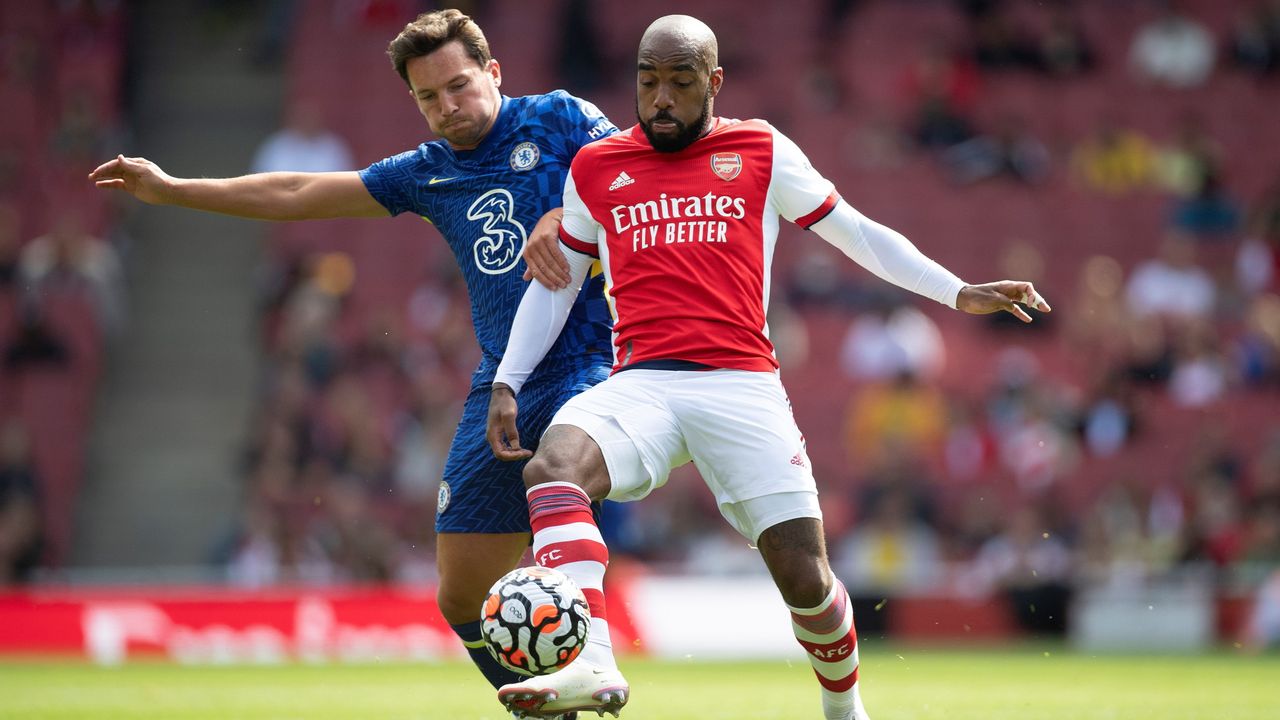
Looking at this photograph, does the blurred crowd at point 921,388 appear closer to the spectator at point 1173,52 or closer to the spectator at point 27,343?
the spectator at point 27,343

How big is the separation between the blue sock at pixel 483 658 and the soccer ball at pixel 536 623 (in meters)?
1.44

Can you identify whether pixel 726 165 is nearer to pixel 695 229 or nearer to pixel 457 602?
pixel 695 229

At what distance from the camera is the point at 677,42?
5820 millimetres

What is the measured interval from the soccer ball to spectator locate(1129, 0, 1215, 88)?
17381mm

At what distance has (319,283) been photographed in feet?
59.3

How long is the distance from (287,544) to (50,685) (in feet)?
14.8

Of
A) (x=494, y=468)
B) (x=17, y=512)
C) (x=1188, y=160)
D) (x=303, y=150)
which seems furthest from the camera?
(x=1188, y=160)

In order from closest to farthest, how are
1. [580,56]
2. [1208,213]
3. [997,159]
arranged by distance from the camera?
[1208,213] → [997,159] → [580,56]

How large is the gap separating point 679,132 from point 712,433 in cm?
104

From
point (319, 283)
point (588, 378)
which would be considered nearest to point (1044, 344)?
point (319, 283)

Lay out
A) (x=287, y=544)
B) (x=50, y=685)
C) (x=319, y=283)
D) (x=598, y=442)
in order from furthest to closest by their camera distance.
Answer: (x=319, y=283)
(x=287, y=544)
(x=50, y=685)
(x=598, y=442)

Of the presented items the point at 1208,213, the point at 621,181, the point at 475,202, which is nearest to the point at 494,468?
the point at 475,202

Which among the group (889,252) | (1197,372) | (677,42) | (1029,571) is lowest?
(1029,571)

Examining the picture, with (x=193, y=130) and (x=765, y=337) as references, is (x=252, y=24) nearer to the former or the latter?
(x=193, y=130)
